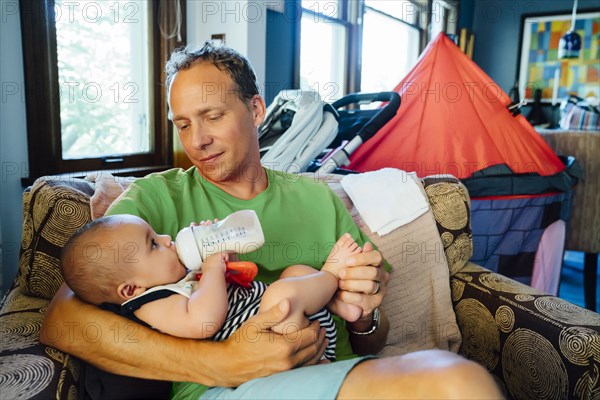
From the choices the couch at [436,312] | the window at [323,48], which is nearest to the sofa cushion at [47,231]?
the couch at [436,312]

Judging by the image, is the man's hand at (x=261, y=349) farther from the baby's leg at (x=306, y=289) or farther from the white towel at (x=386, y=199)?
the white towel at (x=386, y=199)

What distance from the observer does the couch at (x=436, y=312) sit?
38.5 inches

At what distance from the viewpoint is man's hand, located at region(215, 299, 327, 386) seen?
89 centimetres

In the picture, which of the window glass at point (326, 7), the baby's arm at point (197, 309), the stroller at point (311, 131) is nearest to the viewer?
the baby's arm at point (197, 309)

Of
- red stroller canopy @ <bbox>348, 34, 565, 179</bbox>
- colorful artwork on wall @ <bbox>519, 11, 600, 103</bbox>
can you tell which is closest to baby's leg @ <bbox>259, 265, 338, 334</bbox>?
red stroller canopy @ <bbox>348, 34, 565, 179</bbox>

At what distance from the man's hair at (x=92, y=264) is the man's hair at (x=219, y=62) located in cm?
50

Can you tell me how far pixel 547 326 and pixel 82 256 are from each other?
3.41 ft

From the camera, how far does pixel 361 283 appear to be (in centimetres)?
108

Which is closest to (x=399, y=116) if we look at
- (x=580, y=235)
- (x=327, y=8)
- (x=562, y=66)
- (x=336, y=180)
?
(x=336, y=180)

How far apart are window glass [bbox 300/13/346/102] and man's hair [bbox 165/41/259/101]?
2210 millimetres

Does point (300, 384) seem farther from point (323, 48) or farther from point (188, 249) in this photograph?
point (323, 48)

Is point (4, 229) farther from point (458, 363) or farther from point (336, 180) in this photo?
point (458, 363)

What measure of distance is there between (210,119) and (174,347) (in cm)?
58

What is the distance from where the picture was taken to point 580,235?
3137 mm
